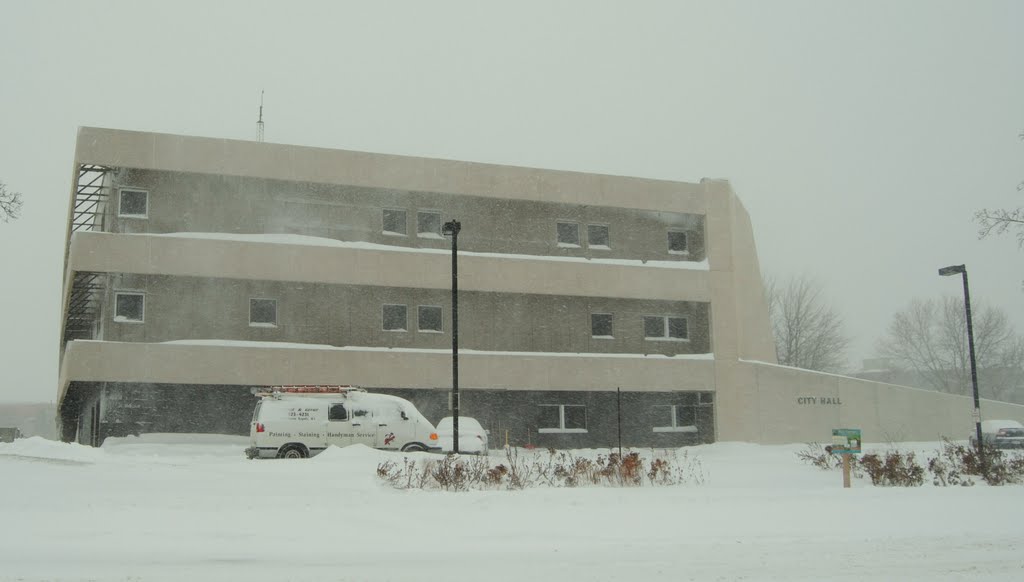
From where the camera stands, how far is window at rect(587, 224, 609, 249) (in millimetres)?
36347

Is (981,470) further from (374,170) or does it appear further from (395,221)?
(374,170)

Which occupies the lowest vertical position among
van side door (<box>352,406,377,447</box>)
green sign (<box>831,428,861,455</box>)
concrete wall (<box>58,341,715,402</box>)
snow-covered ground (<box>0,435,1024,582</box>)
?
snow-covered ground (<box>0,435,1024,582</box>)

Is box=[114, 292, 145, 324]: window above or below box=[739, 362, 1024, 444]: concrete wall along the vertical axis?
above

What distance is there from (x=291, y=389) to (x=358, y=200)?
11229mm

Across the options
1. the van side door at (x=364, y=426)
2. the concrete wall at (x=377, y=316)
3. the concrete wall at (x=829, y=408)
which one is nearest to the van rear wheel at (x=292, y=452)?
the van side door at (x=364, y=426)

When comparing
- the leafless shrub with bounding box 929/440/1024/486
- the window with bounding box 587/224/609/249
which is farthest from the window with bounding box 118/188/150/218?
the leafless shrub with bounding box 929/440/1024/486

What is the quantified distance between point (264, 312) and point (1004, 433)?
3159 cm

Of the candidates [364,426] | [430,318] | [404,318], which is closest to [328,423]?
[364,426]

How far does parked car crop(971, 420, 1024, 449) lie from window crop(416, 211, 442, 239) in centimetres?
2381

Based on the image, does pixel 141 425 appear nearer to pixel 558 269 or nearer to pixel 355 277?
pixel 355 277

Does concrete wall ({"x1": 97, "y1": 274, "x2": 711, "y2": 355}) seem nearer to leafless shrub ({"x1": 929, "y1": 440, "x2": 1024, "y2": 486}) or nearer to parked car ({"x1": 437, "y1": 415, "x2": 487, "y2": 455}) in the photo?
parked car ({"x1": 437, "y1": 415, "x2": 487, "y2": 455})

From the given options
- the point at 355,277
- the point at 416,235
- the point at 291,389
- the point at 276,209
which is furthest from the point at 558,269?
the point at 291,389

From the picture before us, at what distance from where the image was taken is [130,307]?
29.9 metres

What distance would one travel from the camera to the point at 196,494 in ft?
42.2
